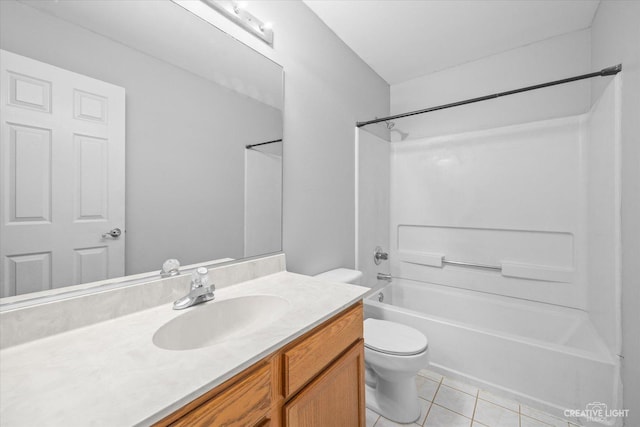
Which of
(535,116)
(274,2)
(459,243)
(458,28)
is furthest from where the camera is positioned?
(459,243)

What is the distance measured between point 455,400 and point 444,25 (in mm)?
2465

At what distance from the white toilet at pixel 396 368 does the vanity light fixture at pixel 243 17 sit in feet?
5.76

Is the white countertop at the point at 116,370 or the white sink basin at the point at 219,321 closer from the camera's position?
the white countertop at the point at 116,370

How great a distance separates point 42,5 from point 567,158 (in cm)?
288

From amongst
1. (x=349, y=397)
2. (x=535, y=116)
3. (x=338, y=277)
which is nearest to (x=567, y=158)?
→ (x=535, y=116)

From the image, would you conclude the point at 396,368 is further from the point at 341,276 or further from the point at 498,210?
the point at 498,210

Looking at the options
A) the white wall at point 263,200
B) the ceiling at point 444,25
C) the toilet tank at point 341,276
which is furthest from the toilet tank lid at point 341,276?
the ceiling at point 444,25

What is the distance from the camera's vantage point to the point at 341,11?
1.74 m

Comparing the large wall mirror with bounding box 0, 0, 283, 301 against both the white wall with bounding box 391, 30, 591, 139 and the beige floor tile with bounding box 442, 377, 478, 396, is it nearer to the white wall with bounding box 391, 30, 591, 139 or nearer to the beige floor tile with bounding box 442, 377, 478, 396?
the beige floor tile with bounding box 442, 377, 478, 396

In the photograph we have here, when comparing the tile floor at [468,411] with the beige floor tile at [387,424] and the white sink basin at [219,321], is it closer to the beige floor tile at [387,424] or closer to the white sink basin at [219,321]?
the beige floor tile at [387,424]

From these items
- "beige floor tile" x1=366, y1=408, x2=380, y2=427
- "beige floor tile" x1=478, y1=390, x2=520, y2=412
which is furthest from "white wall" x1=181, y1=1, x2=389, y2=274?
"beige floor tile" x1=478, y1=390, x2=520, y2=412

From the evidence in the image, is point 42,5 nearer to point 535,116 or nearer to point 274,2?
point 274,2

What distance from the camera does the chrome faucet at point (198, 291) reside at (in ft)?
3.07

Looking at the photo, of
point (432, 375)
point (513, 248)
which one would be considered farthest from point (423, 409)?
point (513, 248)
